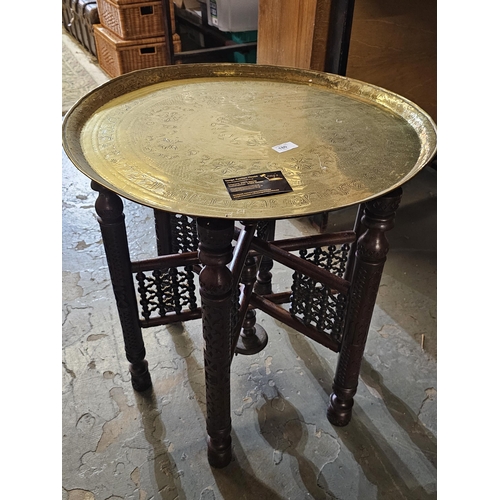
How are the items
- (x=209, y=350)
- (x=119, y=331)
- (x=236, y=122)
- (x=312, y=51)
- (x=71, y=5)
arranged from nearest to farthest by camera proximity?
(x=209, y=350) → (x=236, y=122) → (x=119, y=331) → (x=312, y=51) → (x=71, y=5)

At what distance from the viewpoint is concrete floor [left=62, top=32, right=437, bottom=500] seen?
4.90ft

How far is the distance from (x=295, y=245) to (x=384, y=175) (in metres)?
0.55

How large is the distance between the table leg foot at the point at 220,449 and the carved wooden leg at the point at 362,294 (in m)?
0.40

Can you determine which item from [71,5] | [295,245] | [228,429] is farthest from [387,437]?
[71,5]

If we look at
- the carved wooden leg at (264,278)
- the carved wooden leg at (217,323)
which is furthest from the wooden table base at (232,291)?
the carved wooden leg at (264,278)

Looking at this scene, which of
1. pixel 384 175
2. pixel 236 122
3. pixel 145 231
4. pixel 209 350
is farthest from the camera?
pixel 145 231

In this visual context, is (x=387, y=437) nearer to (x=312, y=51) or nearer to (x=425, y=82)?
(x=312, y=51)

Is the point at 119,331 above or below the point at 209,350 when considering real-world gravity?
below

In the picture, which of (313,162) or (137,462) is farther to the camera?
(137,462)

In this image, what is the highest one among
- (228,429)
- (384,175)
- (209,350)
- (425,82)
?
(384,175)

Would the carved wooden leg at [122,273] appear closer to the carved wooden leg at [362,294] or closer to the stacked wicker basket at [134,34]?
the carved wooden leg at [362,294]

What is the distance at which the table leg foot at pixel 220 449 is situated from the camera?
1.48 meters

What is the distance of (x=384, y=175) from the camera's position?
1.16 m

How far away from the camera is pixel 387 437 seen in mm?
1638
